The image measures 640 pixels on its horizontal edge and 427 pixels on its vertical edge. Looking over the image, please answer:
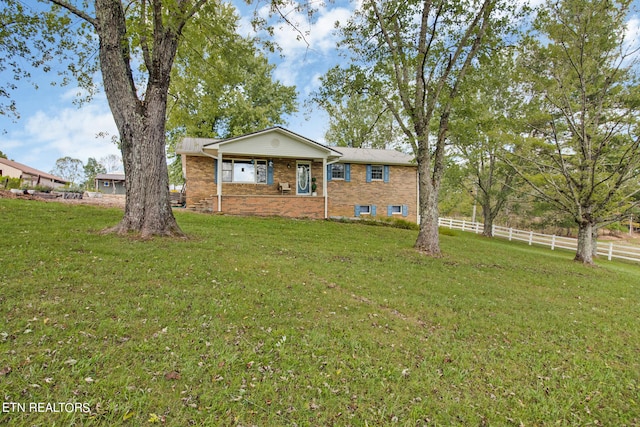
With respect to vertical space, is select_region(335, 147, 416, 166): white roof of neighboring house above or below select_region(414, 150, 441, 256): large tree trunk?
above

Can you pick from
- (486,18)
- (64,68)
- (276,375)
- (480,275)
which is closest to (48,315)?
(276,375)

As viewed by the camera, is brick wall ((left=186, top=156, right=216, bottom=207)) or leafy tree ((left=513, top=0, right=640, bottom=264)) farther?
brick wall ((left=186, top=156, right=216, bottom=207))

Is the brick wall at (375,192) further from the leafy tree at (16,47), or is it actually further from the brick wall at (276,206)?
the leafy tree at (16,47)

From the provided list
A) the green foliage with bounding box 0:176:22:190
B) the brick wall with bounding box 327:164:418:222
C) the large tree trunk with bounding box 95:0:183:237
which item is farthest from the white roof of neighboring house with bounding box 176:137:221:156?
the green foliage with bounding box 0:176:22:190

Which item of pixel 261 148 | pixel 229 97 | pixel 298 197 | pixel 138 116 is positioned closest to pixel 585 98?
pixel 298 197

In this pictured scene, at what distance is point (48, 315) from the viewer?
10.3 ft

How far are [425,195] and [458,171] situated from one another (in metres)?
13.5

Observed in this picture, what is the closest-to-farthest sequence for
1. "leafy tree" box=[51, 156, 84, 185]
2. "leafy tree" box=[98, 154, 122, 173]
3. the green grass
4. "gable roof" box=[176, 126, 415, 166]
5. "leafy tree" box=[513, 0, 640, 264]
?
the green grass < "leafy tree" box=[513, 0, 640, 264] < "gable roof" box=[176, 126, 415, 166] < "leafy tree" box=[51, 156, 84, 185] < "leafy tree" box=[98, 154, 122, 173]

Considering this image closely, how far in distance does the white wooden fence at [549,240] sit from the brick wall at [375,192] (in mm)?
6765

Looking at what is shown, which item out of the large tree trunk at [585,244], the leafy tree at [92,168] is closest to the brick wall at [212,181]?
the large tree trunk at [585,244]

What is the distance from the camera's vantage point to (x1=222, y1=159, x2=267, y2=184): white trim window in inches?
619

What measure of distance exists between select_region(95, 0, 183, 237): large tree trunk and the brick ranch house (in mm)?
6575

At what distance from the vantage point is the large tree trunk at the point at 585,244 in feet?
37.9

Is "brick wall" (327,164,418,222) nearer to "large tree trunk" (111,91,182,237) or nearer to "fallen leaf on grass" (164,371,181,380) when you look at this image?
"large tree trunk" (111,91,182,237)
